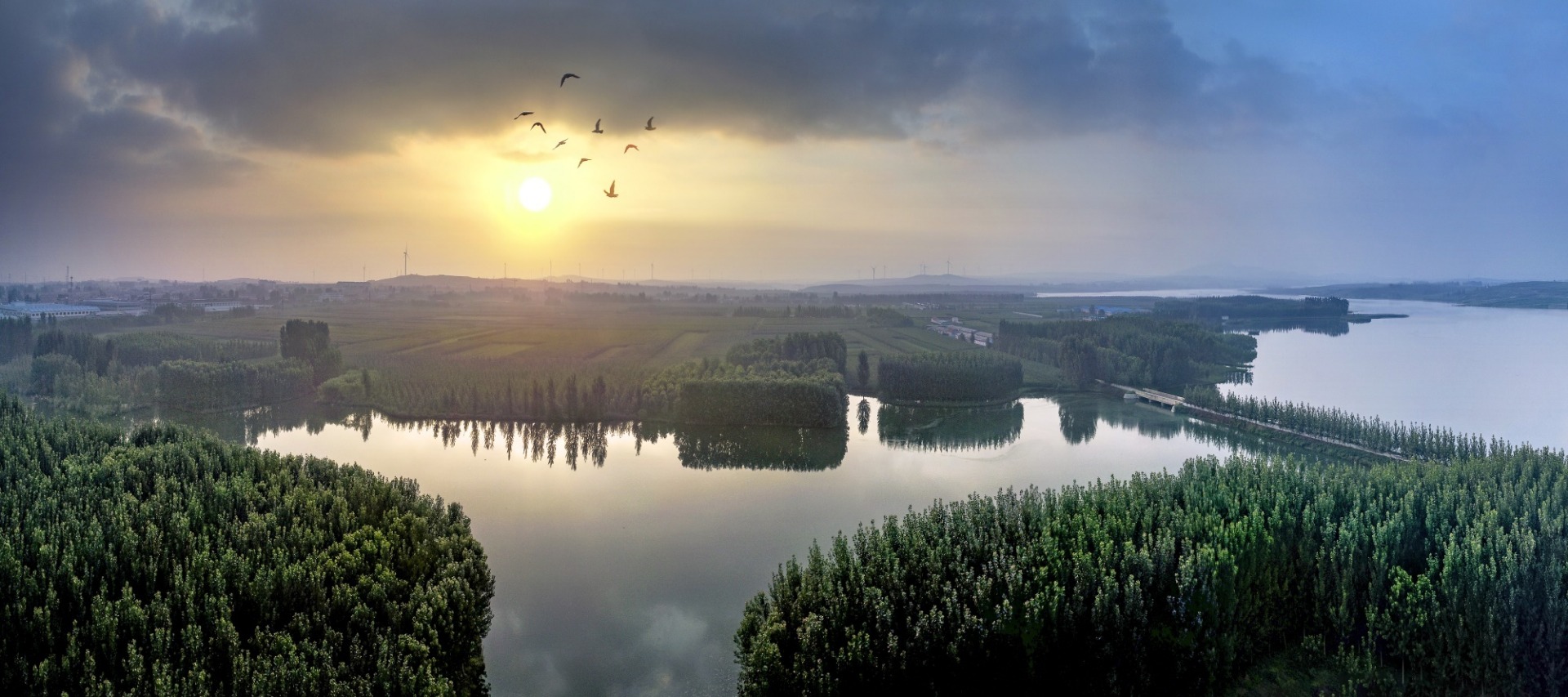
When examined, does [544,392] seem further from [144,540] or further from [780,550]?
[144,540]

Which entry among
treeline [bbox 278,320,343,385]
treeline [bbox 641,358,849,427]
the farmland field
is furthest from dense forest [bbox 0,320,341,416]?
treeline [bbox 641,358,849,427]

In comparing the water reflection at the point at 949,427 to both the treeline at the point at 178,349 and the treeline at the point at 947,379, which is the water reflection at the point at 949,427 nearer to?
the treeline at the point at 947,379

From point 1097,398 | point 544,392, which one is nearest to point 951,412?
point 1097,398

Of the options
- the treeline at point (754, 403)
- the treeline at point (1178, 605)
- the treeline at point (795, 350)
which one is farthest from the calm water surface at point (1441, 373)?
the treeline at point (1178, 605)

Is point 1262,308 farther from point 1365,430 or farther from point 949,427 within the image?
point 949,427

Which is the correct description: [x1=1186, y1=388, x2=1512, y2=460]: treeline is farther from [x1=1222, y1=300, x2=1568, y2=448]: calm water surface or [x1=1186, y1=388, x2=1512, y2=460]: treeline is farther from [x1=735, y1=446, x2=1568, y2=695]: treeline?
[x1=735, y1=446, x2=1568, y2=695]: treeline

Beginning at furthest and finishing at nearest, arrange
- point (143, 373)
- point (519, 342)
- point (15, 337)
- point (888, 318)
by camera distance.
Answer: point (888, 318) < point (519, 342) < point (15, 337) < point (143, 373)

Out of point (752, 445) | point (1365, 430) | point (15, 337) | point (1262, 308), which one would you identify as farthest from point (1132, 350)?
point (15, 337)
